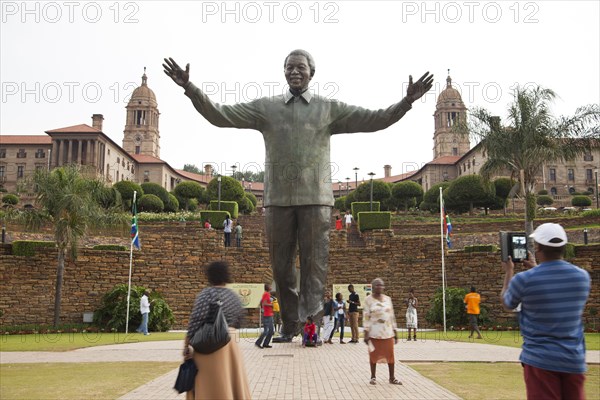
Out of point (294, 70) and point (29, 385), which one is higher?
point (294, 70)

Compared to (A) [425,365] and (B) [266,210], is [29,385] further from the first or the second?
(A) [425,365]

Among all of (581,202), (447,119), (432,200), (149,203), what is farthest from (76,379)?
(447,119)

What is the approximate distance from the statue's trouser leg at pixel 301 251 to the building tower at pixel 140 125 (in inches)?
4236

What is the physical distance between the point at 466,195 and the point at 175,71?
4704 cm

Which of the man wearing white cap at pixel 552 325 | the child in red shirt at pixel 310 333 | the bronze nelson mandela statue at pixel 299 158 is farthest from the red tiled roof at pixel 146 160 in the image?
the man wearing white cap at pixel 552 325

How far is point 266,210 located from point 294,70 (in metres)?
1.99

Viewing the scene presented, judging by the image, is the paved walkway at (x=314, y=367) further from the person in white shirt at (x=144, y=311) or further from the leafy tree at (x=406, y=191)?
the leafy tree at (x=406, y=191)

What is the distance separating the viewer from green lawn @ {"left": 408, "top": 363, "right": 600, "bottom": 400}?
20.7 feet

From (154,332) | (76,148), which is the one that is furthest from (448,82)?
(154,332)

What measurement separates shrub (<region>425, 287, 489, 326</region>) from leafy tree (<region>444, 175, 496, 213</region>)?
32.1 m

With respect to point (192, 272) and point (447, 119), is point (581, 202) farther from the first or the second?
point (447, 119)

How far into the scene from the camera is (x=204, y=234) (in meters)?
27.0

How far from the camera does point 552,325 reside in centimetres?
351

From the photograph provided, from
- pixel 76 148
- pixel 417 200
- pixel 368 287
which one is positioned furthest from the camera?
pixel 76 148
